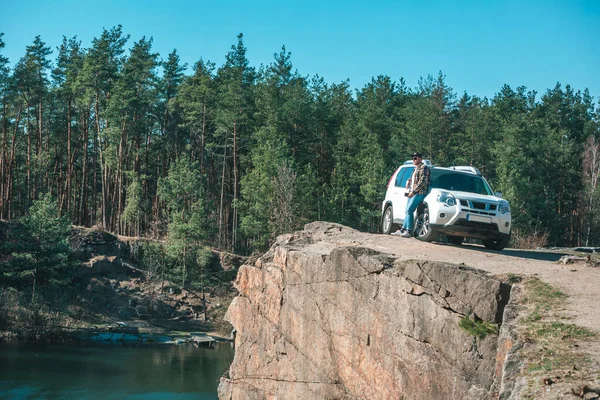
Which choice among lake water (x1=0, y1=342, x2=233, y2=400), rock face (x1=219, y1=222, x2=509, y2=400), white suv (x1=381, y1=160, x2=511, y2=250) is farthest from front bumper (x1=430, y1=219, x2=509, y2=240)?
lake water (x1=0, y1=342, x2=233, y2=400)

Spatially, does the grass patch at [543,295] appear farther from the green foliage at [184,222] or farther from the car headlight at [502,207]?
the green foliage at [184,222]

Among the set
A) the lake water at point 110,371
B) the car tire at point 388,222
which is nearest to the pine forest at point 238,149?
the lake water at point 110,371

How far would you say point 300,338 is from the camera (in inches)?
703

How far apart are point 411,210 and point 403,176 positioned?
170 cm

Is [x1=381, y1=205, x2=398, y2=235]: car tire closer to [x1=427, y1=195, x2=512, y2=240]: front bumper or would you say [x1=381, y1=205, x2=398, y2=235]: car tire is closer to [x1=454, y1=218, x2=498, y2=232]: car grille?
[x1=427, y1=195, x2=512, y2=240]: front bumper

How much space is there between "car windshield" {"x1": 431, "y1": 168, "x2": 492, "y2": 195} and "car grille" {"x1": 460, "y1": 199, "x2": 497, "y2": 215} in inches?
52.9

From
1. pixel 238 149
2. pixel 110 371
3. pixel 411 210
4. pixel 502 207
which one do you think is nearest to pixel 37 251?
pixel 110 371

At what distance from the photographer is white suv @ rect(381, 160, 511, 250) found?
16.8 meters

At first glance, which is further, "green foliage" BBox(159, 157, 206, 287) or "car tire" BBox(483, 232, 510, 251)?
"green foliage" BBox(159, 157, 206, 287)

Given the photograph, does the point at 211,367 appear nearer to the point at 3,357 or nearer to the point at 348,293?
the point at 3,357

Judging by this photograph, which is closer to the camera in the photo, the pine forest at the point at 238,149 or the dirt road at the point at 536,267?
the dirt road at the point at 536,267

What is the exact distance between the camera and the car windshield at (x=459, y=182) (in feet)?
60.4

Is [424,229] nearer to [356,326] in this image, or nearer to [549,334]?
[356,326]

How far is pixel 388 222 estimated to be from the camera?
20.5 m
